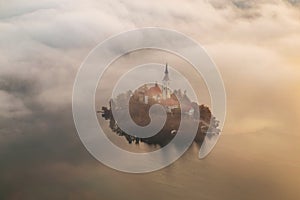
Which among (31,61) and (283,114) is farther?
(31,61)

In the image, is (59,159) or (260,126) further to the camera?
(59,159)

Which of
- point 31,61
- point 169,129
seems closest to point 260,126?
point 169,129

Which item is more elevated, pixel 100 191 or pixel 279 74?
pixel 279 74

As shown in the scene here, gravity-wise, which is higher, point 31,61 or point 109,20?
point 109,20

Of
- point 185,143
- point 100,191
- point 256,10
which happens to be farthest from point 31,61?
point 256,10

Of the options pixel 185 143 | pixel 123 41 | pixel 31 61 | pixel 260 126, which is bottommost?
pixel 185 143

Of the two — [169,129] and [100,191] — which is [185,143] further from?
[100,191]

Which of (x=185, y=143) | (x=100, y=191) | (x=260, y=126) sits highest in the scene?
(x=260, y=126)

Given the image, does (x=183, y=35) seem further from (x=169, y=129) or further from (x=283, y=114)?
(x=283, y=114)
